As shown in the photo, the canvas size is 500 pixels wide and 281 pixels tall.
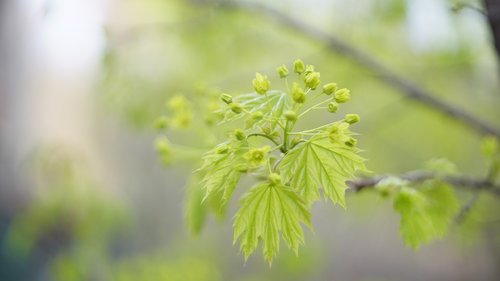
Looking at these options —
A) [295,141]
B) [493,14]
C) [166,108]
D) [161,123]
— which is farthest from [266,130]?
[166,108]

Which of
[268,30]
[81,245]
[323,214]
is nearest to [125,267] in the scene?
[81,245]

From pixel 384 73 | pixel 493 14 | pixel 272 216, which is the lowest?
pixel 272 216

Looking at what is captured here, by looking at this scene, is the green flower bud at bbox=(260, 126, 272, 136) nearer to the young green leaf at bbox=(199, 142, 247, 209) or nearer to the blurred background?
the young green leaf at bbox=(199, 142, 247, 209)

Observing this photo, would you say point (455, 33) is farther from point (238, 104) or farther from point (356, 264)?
point (356, 264)

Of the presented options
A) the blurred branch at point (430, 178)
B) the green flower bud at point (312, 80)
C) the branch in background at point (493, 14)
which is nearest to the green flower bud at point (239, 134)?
the green flower bud at point (312, 80)

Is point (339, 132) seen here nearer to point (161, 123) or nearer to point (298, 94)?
point (298, 94)

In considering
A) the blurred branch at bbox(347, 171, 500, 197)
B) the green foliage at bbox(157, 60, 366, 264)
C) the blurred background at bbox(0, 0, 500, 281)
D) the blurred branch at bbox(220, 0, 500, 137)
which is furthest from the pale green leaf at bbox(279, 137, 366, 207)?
the blurred branch at bbox(220, 0, 500, 137)
